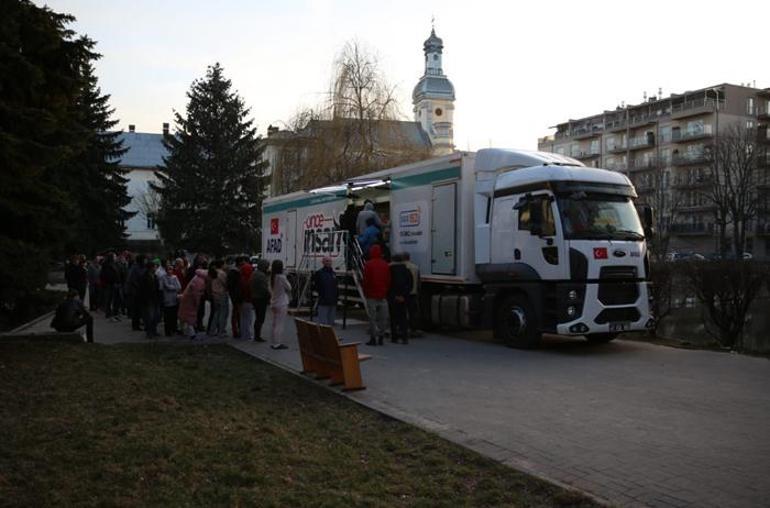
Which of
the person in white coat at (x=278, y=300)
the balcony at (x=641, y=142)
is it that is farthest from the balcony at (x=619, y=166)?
the person in white coat at (x=278, y=300)

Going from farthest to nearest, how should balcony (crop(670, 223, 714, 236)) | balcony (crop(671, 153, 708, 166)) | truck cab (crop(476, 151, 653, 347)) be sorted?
1. balcony (crop(671, 153, 708, 166))
2. balcony (crop(670, 223, 714, 236))
3. truck cab (crop(476, 151, 653, 347))

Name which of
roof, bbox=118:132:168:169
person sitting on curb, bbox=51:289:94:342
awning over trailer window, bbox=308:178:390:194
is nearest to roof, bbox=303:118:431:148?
awning over trailer window, bbox=308:178:390:194

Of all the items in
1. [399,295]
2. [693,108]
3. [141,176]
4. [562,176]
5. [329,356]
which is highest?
[693,108]

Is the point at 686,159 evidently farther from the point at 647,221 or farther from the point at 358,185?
the point at 647,221

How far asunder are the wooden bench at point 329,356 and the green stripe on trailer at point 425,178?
5.81 m

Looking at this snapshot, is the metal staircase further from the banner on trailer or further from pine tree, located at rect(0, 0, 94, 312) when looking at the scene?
pine tree, located at rect(0, 0, 94, 312)

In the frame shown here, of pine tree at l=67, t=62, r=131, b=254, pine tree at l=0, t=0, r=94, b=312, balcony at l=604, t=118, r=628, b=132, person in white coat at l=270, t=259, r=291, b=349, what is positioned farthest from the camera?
balcony at l=604, t=118, r=628, b=132

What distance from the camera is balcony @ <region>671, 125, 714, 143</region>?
78756mm

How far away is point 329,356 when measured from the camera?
32.0 ft

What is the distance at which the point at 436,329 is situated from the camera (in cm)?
1684

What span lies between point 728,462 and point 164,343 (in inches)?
441

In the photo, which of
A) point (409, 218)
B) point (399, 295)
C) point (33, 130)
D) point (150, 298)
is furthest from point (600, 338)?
point (33, 130)

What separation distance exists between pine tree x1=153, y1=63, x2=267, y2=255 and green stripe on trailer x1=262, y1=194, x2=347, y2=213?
19775mm

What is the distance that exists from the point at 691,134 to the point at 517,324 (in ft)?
253
